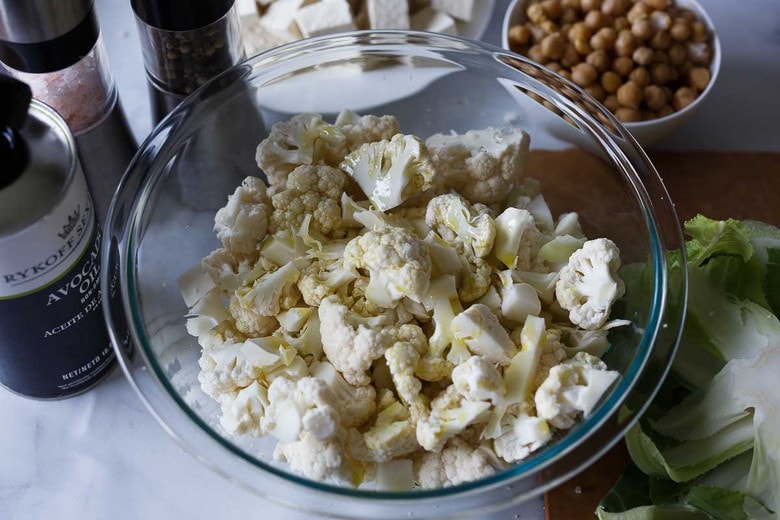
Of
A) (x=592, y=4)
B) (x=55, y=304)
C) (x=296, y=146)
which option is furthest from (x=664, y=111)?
(x=55, y=304)

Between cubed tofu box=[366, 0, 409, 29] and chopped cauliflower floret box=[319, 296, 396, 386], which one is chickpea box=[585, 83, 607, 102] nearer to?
cubed tofu box=[366, 0, 409, 29]

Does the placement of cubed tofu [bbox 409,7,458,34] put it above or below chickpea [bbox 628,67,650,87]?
above

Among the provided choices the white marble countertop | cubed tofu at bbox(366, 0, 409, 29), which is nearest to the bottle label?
the white marble countertop

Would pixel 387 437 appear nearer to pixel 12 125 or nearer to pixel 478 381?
pixel 478 381

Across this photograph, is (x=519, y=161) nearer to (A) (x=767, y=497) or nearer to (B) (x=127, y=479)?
(A) (x=767, y=497)

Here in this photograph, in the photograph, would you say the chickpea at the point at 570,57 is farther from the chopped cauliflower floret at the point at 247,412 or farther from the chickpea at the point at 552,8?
the chopped cauliflower floret at the point at 247,412
